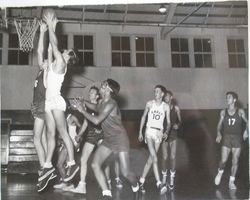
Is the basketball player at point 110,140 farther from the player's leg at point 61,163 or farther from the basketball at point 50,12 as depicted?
the basketball at point 50,12

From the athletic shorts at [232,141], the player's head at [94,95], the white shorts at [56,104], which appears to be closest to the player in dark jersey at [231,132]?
the athletic shorts at [232,141]

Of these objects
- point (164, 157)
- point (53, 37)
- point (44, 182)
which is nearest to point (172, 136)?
point (164, 157)

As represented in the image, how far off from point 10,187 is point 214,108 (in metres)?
2.13

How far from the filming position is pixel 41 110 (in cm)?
278

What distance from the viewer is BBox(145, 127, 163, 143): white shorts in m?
2.98

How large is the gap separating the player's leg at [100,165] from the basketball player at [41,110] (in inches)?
17.6

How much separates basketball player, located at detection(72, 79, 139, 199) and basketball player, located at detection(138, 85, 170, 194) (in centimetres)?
33

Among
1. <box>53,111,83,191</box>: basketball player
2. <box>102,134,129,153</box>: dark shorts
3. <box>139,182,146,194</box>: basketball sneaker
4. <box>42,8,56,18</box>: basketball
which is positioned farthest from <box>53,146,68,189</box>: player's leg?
<box>42,8,56,18</box>: basketball

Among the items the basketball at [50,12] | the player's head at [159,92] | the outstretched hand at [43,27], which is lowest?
the player's head at [159,92]

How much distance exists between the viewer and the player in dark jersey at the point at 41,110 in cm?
273

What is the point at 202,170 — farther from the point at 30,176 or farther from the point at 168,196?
the point at 30,176

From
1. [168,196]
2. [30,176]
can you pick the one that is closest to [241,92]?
[168,196]

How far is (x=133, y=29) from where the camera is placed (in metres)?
4.87

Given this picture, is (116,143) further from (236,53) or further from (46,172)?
(236,53)
